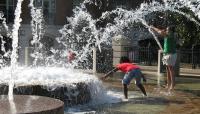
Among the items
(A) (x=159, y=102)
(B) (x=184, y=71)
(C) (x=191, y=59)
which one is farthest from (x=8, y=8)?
(A) (x=159, y=102)

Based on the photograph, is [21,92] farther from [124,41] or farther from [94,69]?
[124,41]

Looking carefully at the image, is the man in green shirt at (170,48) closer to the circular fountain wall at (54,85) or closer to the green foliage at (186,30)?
the circular fountain wall at (54,85)

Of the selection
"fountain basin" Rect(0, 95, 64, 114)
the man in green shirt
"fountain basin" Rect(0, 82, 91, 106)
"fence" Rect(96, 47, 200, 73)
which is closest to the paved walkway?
"fence" Rect(96, 47, 200, 73)

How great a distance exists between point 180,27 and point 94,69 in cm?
995

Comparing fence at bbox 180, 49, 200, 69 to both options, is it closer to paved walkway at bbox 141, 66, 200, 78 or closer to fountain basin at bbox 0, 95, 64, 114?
paved walkway at bbox 141, 66, 200, 78

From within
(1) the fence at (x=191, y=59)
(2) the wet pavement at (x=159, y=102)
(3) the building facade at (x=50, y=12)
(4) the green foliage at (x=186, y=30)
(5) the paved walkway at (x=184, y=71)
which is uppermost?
(3) the building facade at (x=50, y=12)

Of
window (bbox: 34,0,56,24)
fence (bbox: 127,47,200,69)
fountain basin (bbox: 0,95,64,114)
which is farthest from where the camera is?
window (bbox: 34,0,56,24)

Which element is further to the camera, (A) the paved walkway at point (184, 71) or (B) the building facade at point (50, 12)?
(B) the building facade at point (50, 12)

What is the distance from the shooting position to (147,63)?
24078 mm

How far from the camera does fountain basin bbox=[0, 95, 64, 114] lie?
5.90 meters

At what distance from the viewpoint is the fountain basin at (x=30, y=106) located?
232 inches

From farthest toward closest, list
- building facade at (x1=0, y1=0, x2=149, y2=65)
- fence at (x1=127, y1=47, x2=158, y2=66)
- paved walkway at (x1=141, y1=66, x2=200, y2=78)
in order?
1. building facade at (x1=0, y1=0, x2=149, y2=65)
2. fence at (x1=127, y1=47, x2=158, y2=66)
3. paved walkway at (x1=141, y1=66, x2=200, y2=78)

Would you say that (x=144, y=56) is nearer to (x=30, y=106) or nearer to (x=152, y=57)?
(x=152, y=57)

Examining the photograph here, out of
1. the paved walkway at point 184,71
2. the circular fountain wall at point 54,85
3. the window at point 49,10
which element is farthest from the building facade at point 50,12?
the circular fountain wall at point 54,85
